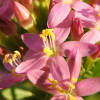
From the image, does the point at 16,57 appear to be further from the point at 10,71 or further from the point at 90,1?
the point at 90,1

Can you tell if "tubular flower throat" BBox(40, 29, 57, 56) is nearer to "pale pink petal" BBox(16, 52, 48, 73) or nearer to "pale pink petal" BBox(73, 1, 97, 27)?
"pale pink petal" BBox(16, 52, 48, 73)

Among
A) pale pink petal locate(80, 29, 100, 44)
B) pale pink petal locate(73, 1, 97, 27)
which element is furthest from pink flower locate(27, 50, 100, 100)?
pale pink petal locate(73, 1, 97, 27)

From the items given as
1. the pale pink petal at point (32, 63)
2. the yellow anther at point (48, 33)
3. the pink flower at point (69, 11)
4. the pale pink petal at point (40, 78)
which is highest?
the pink flower at point (69, 11)

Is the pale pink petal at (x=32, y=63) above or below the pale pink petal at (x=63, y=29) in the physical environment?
below

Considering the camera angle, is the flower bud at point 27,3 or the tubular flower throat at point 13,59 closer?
the tubular flower throat at point 13,59

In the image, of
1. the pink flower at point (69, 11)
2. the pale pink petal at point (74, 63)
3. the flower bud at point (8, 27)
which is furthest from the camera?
the flower bud at point (8, 27)

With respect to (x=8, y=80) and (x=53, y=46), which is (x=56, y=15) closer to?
(x=53, y=46)

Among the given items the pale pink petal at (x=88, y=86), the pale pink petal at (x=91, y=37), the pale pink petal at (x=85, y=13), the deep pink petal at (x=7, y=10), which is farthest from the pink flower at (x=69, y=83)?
the deep pink petal at (x=7, y=10)

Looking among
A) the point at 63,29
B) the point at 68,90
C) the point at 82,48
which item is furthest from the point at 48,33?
the point at 68,90

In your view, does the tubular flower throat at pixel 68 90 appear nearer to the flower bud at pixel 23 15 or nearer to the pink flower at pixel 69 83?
the pink flower at pixel 69 83
